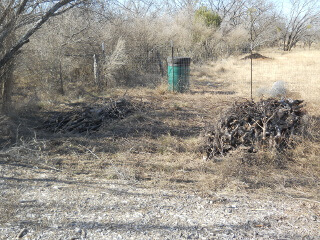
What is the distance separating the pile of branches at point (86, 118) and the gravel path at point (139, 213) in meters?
2.86

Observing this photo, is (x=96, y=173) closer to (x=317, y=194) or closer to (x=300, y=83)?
(x=317, y=194)

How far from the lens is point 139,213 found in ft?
11.0

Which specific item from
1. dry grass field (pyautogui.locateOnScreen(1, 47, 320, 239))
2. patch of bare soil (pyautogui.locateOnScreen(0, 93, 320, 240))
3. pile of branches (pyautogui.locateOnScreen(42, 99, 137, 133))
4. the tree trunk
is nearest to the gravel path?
patch of bare soil (pyautogui.locateOnScreen(0, 93, 320, 240))

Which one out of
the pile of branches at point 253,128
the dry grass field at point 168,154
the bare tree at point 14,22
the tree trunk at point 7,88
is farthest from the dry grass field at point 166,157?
the bare tree at point 14,22

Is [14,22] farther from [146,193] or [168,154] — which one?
[146,193]

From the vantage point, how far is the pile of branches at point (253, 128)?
5.20m

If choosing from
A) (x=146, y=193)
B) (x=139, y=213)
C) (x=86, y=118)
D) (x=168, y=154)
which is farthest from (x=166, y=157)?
(x=86, y=118)

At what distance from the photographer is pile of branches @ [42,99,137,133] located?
7.08 m

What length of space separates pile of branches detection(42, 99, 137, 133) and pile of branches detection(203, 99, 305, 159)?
294cm

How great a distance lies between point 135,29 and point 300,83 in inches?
324

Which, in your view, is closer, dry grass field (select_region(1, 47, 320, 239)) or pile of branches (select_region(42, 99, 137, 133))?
dry grass field (select_region(1, 47, 320, 239))

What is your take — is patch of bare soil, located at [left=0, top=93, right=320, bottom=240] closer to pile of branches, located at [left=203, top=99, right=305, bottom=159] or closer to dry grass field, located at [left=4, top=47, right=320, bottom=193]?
dry grass field, located at [left=4, top=47, right=320, bottom=193]

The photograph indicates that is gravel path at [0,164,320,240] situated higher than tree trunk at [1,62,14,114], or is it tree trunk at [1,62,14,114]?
tree trunk at [1,62,14,114]

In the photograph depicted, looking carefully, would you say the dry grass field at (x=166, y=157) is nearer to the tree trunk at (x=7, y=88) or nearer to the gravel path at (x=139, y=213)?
the gravel path at (x=139, y=213)
